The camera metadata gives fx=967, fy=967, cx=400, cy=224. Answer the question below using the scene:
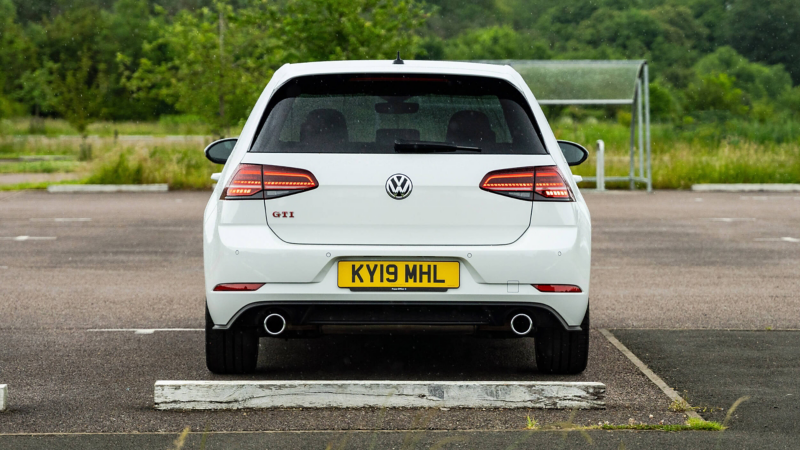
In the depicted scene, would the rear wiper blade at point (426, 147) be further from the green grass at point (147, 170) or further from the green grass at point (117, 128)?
the green grass at point (117, 128)

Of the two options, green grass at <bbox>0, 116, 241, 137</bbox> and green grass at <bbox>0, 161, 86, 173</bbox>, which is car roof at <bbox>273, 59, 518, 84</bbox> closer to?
green grass at <bbox>0, 161, 86, 173</bbox>

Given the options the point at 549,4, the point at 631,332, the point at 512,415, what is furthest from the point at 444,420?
the point at 549,4

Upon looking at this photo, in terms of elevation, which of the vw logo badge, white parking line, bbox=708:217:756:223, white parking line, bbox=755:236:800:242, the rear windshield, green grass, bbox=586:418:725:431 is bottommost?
white parking line, bbox=755:236:800:242

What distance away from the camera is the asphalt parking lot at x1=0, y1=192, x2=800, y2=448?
161 inches

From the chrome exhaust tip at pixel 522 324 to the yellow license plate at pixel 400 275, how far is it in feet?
1.14

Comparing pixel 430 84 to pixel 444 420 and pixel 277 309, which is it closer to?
pixel 277 309

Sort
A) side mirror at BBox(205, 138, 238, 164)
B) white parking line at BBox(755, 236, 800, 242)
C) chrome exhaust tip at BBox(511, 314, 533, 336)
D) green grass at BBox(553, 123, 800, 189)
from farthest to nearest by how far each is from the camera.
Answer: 1. green grass at BBox(553, 123, 800, 189)
2. white parking line at BBox(755, 236, 800, 242)
3. side mirror at BBox(205, 138, 238, 164)
4. chrome exhaust tip at BBox(511, 314, 533, 336)

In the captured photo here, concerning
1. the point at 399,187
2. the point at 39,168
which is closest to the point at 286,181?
the point at 399,187

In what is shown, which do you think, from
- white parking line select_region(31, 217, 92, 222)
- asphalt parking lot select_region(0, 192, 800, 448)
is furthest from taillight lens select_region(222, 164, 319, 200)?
white parking line select_region(31, 217, 92, 222)

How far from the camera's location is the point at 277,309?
4469mm

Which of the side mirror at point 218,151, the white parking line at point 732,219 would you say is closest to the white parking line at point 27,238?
the side mirror at point 218,151

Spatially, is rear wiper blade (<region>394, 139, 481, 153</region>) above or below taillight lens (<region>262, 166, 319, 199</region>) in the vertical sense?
above

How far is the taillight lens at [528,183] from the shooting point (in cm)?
446

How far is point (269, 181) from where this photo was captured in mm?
4449
